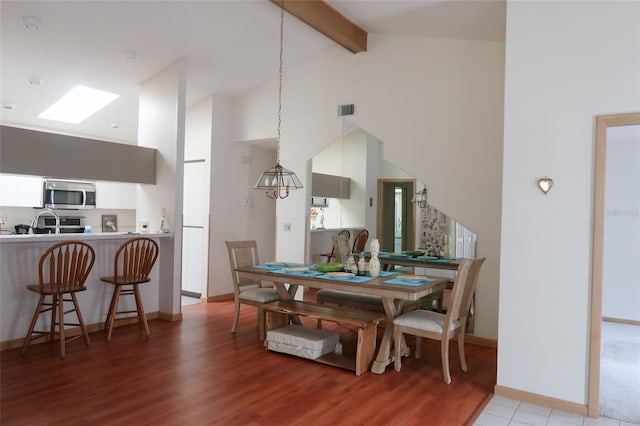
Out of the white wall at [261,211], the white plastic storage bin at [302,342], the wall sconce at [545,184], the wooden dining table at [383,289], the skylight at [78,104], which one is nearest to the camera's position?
the wall sconce at [545,184]

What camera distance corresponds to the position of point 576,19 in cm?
288

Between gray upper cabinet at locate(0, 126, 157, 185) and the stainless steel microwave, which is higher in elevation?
gray upper cabinet at locate(0, 126, 157, 185)

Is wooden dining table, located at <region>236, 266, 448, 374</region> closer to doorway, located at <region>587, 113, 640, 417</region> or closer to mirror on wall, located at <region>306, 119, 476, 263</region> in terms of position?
mirror on wall, located at <region>306, 119, 476, 263</region>

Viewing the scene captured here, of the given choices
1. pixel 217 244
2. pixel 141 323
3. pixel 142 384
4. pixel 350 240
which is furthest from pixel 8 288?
pixel 350 240

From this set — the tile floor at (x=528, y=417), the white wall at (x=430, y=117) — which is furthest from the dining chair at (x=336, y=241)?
the tile floor at (x=528, y=417)

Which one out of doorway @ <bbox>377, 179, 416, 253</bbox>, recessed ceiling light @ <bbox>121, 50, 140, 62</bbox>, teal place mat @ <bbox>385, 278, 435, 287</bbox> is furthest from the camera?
doorway @ <bbox>377, 179, 416, 253</bbox>

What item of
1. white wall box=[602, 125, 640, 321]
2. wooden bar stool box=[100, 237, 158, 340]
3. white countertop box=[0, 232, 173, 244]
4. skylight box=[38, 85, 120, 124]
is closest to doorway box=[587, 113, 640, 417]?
white wall box=[602, 125, 640, 321]

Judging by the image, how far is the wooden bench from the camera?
3428 millimetres

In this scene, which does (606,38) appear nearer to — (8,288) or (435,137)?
(435,137)

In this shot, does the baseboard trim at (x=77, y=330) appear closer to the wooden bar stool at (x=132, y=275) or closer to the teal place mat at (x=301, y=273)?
the wooden bar stool at (x=132, y=275)

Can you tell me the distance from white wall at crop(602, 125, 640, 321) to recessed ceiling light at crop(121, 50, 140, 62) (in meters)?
5.20

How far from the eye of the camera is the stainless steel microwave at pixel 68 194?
6.51 meters

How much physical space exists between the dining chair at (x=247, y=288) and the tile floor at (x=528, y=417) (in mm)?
2181

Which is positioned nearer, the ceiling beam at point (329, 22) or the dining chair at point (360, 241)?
the ceiling beam at point (329, 22)
